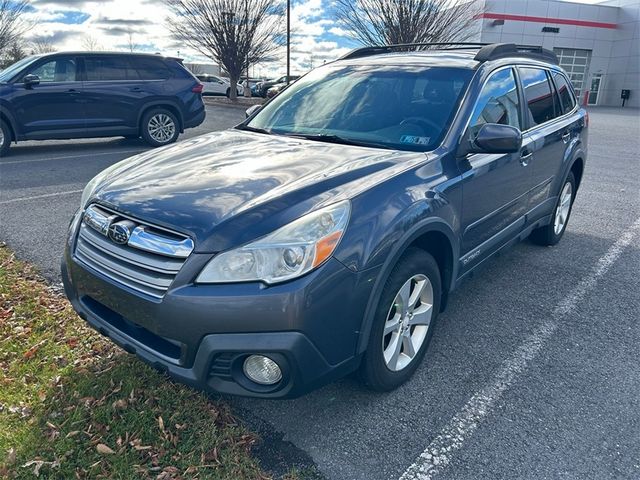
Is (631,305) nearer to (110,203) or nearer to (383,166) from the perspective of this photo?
(383,166)

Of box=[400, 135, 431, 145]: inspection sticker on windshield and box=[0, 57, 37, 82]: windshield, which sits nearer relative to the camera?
box=[400, 135, 431, 145]: inspection sticker on windshield

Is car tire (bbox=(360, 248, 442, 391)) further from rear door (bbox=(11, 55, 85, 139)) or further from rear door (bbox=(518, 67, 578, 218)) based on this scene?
rear door (bbox=(11, 55, 85, 139))

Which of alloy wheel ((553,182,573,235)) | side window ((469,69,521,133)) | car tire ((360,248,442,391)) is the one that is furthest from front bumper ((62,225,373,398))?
alloy wheel ((553,182,573,235))

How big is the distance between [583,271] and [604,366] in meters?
1.66

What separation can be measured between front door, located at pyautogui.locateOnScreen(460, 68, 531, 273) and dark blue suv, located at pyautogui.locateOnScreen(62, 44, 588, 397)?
17mm

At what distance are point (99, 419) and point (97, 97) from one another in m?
8.75

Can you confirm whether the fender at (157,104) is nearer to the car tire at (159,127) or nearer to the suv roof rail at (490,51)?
the car tire at (159,127)

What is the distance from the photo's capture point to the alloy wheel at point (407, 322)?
2.54 m

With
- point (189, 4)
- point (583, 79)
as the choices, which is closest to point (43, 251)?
point (189, 4)

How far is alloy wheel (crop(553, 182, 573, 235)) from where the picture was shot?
4926mm

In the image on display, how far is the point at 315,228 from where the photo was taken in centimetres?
209

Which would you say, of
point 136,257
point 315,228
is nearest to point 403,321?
point 315,228

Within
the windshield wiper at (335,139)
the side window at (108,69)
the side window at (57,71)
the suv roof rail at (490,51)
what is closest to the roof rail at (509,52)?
the suv roof rail at (490,51)

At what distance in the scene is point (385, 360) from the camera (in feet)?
8.23
